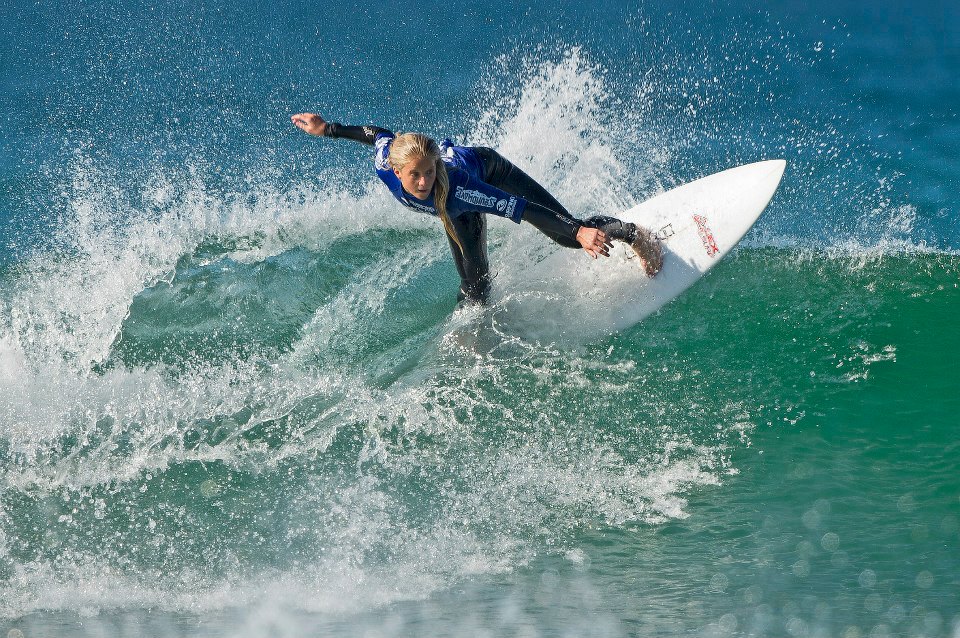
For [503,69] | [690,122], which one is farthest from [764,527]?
[503,69]

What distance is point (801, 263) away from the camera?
6.02 metres

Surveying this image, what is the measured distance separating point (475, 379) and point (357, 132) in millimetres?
1639

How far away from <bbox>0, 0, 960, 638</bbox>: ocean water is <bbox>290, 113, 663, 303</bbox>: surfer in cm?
47

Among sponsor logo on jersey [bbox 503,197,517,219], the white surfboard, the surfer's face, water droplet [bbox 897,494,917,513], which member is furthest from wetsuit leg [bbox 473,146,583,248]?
water droplet [bbox 897,494,917,513]

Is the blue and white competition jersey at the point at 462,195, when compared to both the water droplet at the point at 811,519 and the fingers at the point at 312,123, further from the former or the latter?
the water droplet at the point at 811,519

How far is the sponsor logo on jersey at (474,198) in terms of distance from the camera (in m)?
4.47

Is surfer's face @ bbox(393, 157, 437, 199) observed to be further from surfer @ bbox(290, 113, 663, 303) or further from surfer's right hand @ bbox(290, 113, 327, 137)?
surfer's right hand @ bbox(290, 113, 327, 137)

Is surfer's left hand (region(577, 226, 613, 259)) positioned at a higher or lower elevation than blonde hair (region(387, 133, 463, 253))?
lower

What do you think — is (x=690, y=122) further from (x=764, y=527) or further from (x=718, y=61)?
(x=764, y=527)

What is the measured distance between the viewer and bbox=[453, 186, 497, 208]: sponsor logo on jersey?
14.7ft

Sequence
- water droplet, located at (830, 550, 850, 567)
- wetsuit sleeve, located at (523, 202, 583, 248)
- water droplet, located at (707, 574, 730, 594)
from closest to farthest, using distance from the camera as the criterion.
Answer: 1. water droplet, located at (707, 574, 730, 594)
2. water droplet, located at (830, 550, 850, 567)
3. wetsuit sleeve, located at (523, 202, 583, 248)

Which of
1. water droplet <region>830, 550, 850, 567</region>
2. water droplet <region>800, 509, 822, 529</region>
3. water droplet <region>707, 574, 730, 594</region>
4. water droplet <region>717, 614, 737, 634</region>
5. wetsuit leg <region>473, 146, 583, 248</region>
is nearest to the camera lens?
water droplet <region>717, 614, 737, 634</region>

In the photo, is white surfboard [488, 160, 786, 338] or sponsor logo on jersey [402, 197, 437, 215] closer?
sponsor logo on jersey [402, 197, 437, 215]

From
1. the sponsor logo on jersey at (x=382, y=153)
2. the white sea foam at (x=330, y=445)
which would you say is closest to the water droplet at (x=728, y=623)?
the white sea foam at (x=330, y=445)
